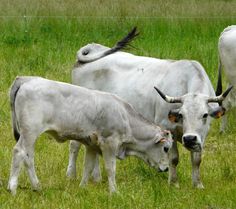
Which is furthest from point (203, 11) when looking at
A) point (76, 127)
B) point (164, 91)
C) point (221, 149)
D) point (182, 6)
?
point (76, 127)

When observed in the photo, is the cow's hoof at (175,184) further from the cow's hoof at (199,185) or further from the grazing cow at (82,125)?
the grazing cow at (82,125)

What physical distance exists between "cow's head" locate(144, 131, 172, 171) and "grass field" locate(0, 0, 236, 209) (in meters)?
0.21

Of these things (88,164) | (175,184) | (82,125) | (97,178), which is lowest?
(97,178)

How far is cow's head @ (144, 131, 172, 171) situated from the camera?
905cm

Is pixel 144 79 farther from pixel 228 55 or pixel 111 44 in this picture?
pixel 111 44

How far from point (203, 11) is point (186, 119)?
39.4 feet

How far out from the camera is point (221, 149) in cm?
1127

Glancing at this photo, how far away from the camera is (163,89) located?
9891 millimetres

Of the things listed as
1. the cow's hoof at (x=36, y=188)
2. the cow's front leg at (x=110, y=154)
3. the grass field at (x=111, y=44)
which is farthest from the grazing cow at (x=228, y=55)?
the cow's hoof at (x=36, y=188)

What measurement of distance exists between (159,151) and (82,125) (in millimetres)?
929

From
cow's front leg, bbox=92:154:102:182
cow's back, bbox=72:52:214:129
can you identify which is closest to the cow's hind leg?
cow's front leg, bbox=92:154:102:182

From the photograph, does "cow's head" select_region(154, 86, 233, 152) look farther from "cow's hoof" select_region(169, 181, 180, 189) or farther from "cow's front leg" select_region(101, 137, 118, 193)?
"cow's front leg" select_region(101, 137, 118, 193)

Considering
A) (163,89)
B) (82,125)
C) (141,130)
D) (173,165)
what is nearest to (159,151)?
(141,130)

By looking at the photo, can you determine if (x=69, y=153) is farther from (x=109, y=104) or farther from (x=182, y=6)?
(x=182, y=6)
